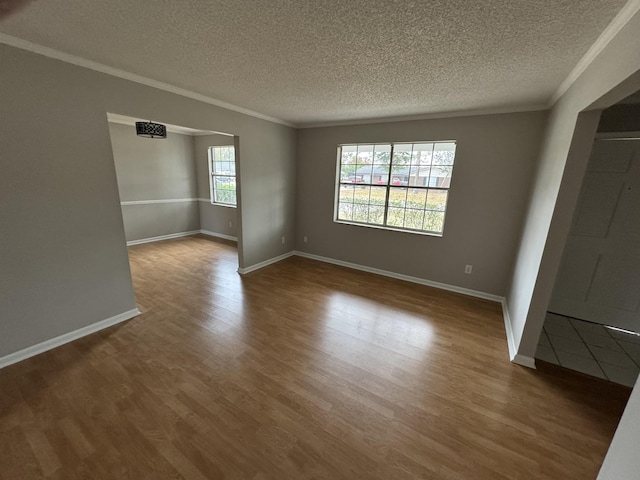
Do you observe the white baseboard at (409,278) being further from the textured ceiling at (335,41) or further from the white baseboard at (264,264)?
the textured ceiling at (335,41)

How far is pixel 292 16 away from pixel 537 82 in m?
2.22

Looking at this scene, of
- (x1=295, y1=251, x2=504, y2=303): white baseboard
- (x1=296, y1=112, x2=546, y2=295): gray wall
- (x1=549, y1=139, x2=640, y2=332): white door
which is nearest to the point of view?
(x1=549, y1=139, x2=640, y2=332): white door

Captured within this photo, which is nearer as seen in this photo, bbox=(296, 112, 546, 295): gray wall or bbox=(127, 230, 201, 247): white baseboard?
bbox=(296, 112, 546, 295): gray wall

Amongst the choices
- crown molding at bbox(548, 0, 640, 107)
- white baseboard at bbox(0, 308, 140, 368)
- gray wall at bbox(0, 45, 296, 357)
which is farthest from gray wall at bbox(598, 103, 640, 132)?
white baseboard at bbox(0, 308, 140, 368)

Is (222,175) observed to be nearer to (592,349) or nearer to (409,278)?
(409,278)

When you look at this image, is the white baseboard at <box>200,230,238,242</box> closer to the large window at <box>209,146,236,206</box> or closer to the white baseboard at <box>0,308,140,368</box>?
the large window at <box>209,146,236,206</box>

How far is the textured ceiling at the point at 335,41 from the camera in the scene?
129 centimetres

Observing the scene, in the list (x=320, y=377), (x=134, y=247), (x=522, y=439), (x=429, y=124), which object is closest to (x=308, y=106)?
(x=429, y=124)

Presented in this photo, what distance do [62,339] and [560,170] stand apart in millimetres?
4403

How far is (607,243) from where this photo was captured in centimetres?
274

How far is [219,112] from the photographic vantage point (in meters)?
3.15

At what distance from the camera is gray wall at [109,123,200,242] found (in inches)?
196

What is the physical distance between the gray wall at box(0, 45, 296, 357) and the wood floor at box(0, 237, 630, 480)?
0.35 metres

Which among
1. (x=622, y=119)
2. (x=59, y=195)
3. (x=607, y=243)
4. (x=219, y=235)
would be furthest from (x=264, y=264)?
(x=622, y=119)
